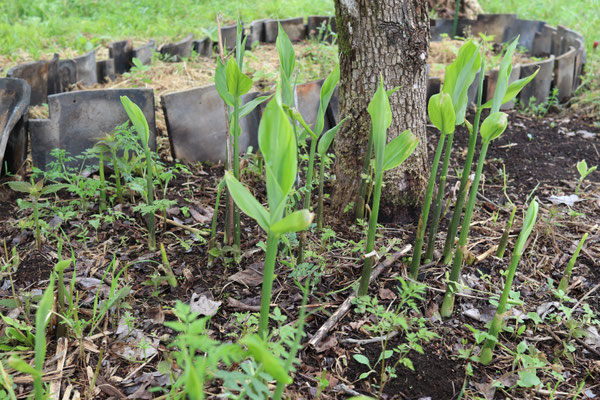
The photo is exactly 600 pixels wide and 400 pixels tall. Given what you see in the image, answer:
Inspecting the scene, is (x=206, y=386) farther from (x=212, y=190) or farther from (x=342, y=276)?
(x=212, y=190)

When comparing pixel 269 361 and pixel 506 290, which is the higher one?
pixel 269 361

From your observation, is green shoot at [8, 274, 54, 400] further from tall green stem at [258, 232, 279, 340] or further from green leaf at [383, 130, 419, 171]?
green leaf at [383, 130, 419, 171]

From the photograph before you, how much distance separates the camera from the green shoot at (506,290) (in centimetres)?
120

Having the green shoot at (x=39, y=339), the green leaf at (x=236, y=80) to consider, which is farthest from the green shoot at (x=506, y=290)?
the green shoot at (x=39, y=339)

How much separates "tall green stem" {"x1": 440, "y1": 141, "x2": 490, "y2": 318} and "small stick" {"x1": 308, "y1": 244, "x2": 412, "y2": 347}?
8.4 inches

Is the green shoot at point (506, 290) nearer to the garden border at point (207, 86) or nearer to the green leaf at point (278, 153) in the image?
the green leaf at point (278, 153)

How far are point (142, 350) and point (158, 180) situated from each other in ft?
2.84

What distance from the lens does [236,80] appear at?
1.49 m

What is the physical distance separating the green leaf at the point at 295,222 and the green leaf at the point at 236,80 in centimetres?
62

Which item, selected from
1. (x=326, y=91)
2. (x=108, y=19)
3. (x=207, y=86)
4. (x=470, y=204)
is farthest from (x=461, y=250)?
(x=108, y=19)

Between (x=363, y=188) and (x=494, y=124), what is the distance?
62cm

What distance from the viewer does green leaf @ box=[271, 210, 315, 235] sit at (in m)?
0.93

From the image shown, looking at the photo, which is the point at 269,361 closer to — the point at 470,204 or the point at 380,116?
the point at 380,116

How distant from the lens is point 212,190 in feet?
7.68
